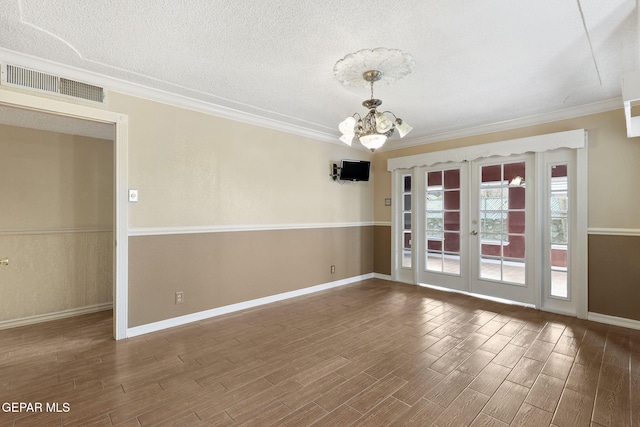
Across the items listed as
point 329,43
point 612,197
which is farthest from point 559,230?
point 329,43

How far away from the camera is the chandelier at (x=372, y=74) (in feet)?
7.84

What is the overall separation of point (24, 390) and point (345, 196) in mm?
4297

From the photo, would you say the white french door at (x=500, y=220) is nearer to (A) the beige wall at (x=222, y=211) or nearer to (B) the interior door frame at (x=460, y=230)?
(B) the interior door frame at (x=460, y=230)

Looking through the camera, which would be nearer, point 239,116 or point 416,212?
point 239,116

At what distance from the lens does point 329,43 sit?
2287mm

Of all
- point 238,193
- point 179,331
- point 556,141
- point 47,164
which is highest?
point 556,141

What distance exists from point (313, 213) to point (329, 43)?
9.28 feet

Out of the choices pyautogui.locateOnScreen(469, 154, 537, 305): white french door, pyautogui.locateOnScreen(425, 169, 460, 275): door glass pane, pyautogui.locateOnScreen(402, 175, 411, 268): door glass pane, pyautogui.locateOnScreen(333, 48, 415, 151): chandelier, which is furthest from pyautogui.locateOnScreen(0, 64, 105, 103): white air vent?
pyautogui.locateOnScreen(469, 154, 537, 305): white french door

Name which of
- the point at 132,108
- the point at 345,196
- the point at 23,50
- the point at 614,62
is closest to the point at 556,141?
the point at 614,62

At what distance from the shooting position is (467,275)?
4.62 meters

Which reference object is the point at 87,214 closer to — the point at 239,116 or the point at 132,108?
the point at 132,108

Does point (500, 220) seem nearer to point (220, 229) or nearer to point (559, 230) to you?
point (559, 230)

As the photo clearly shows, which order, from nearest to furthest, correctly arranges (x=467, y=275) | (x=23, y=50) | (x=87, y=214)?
(x=23, y=50) < (x=87, y=214) < (x=467, y=275)

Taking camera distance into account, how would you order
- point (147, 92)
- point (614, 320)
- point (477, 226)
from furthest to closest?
point (477, 226)
point (614, 320)
point (147, 92)
